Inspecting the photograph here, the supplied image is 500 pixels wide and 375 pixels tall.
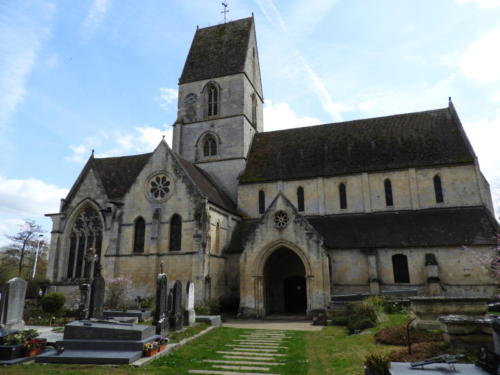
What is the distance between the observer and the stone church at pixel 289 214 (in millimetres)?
23391

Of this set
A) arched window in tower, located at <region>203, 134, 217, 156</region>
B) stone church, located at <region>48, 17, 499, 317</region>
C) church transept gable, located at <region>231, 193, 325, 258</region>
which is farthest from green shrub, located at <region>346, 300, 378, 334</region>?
arched window in tower, located at <region>203, 134, 217, 156</region>

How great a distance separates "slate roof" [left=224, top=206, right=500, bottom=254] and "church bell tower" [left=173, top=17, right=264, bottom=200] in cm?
906

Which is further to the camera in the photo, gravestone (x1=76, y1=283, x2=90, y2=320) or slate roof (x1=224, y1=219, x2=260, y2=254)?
slate roof (x1=224, y1=219, x2=260, y2=254)

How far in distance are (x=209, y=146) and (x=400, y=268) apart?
778 inches

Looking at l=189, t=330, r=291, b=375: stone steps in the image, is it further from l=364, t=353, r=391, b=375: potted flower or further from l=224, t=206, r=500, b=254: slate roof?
l=224, t=206, r=500, b=254: slate roof

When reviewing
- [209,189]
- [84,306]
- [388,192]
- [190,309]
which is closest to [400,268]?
[388,192]

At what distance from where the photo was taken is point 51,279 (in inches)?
1120

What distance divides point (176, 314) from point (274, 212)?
1006cm

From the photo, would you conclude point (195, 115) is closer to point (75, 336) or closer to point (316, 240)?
point (316, 240)

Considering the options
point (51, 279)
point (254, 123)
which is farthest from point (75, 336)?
point (254, 123)

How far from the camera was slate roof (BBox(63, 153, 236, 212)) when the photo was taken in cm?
2834

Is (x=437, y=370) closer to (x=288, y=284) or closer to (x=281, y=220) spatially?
(x=281, y=220)

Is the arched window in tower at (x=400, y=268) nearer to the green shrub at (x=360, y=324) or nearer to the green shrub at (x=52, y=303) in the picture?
the green shrub at (x=360, y=324)

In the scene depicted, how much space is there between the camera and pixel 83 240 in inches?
1166
